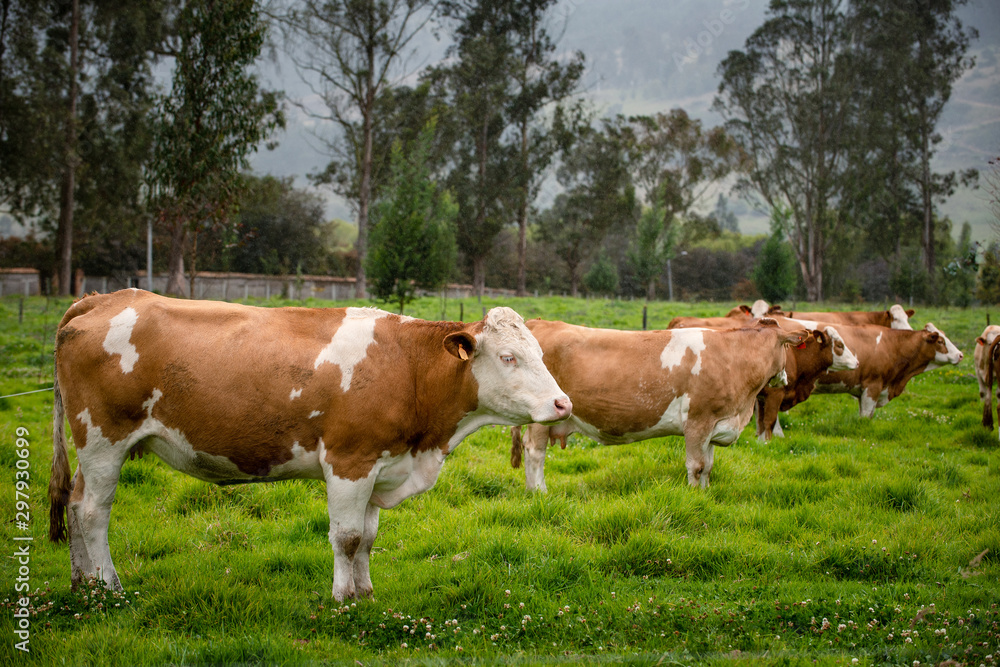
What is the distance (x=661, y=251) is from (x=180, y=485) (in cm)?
4332

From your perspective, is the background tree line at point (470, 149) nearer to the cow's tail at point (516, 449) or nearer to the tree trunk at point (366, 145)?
the tree trunk at point (366, 145)

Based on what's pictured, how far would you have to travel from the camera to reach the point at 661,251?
45.7 meters

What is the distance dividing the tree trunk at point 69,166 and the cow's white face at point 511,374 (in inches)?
1265

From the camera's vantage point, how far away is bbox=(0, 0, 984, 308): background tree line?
1936 cm

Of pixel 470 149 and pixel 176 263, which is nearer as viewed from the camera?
pixel 176 263

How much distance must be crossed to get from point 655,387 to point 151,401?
4454 millimetres

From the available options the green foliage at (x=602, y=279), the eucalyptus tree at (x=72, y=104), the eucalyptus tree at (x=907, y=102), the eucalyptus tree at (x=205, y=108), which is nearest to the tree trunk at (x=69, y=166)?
the eucalyptus tree at (x=72, y=104)

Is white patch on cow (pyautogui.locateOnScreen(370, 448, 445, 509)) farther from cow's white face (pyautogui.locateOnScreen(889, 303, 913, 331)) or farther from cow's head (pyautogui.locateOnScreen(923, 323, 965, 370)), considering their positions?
cow's white face (pyautogui.locateOnScreen(889, 303, 913, 331))

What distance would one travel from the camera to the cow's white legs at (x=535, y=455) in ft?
Answer: 20.1

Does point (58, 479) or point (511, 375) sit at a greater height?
point (511, 375)

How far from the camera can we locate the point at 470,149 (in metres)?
46.7

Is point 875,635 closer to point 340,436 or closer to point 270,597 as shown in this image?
point 340,436

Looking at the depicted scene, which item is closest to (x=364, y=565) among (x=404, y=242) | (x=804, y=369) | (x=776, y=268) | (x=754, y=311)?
(x=804, y=369)

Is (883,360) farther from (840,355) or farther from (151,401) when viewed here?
(151,401)
